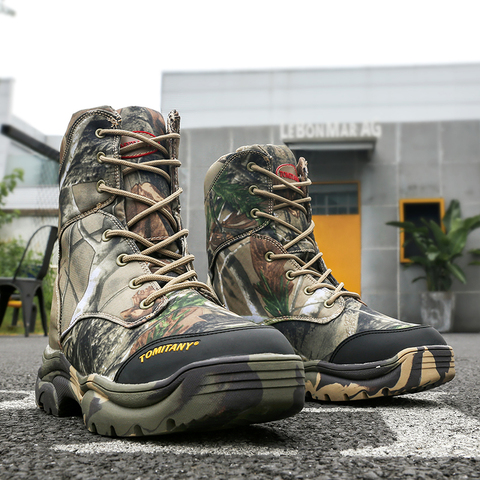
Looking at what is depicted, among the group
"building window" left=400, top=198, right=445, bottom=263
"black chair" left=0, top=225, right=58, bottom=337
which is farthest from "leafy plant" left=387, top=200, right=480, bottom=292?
"black chair" left=0, top=225, right=58, bottom=337

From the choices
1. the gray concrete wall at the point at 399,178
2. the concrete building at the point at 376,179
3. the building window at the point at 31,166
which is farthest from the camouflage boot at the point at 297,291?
the gray concrete wall at the point at 399,178

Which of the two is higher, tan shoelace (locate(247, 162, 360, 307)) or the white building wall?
the white building wall

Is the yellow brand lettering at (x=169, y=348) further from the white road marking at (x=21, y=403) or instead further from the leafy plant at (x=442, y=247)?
the leafy plant at (x=442, y=247)

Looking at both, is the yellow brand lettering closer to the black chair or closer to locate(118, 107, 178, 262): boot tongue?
locate(118, 107, 178, 262): boot tongue

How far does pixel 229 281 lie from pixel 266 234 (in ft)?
0.51

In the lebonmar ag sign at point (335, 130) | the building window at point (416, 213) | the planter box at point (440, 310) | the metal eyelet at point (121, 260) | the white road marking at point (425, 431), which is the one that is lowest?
the planter box at point (440, 310)

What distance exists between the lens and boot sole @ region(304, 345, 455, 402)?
107cm

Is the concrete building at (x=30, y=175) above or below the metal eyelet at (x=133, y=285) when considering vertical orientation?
above

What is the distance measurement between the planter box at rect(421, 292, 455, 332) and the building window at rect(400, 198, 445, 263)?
2.44 feet

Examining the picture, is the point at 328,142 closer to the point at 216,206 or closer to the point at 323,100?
the point at 323,100

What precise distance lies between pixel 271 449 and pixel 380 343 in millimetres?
533

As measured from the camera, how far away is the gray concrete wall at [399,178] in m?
7.72

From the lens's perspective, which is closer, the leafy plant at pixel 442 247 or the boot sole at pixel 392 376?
the boot sole at pixel 392 376

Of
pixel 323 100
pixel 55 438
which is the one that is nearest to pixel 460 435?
pixel 55 438
